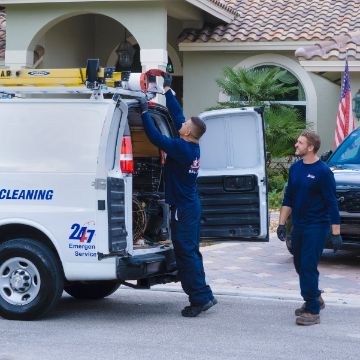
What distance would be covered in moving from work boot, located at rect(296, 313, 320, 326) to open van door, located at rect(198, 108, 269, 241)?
53.7 inches

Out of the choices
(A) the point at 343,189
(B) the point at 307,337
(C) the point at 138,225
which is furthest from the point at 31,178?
(A) the point at 343,189

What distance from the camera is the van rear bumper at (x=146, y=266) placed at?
26.9ft

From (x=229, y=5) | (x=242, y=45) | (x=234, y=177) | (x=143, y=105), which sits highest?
(x=229, y=5)

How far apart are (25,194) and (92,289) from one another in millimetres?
1620

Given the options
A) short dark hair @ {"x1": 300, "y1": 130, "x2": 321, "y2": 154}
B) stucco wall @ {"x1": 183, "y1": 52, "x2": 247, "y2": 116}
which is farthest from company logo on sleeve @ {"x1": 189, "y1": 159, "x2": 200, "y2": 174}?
stucco wall @ {"x1": 183, "y1": 52, "x2": 247, "y2": 116}

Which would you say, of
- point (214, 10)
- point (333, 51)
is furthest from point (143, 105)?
point (214, 10)

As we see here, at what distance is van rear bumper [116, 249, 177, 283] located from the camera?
819 centimetres

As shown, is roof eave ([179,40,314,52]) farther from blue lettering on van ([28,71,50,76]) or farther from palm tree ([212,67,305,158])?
blue lettering on van ([28,71,50,76])

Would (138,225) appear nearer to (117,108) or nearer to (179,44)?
(117,108)

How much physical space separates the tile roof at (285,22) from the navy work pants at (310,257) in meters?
15.3

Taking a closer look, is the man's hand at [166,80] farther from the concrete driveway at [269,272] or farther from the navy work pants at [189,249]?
the concrete driveway at [269,272]

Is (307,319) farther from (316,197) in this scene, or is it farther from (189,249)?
(189,249)

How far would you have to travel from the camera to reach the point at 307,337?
7.98m

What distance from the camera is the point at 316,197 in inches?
334
